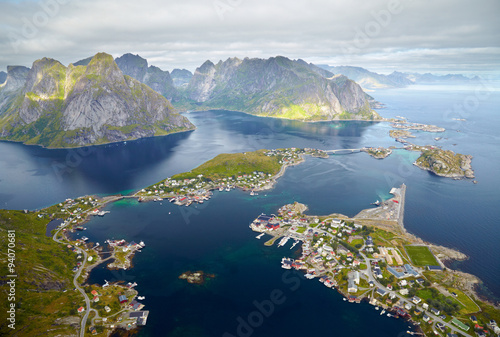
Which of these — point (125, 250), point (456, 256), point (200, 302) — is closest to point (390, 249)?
point (456, 256)

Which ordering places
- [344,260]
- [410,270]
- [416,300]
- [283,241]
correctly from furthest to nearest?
[283,241], [344,260], [410,270], [416,300]

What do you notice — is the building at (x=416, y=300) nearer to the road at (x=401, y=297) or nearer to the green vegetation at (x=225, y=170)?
the road at (x=401, y=297)

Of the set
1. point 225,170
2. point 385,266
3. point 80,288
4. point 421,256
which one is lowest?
point 80,288

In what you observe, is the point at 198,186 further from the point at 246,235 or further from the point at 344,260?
the point at 344,260

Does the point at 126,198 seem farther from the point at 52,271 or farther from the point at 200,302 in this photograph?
the point at 200,302

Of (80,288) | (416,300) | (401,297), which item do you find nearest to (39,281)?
(80,288)

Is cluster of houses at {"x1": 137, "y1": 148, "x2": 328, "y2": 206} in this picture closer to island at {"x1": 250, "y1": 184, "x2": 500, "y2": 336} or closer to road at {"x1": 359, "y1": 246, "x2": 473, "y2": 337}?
island at {"x1": 250, "y1": 184, "x2": 500, "y2": 336}
